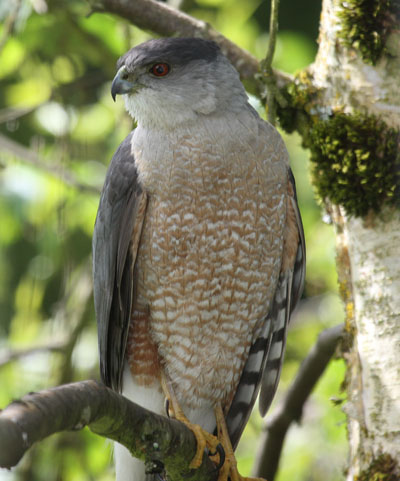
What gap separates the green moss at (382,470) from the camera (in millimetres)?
3088

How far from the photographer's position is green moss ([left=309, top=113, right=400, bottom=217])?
327 cm

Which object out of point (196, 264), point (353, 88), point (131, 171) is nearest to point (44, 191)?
point (131, 171)

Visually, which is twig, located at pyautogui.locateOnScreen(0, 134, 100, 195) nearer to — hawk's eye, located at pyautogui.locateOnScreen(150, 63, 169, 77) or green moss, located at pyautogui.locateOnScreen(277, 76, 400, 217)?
hawk's eye, located at pyautogui.locateOnScreen(150, 63, 169, 77)

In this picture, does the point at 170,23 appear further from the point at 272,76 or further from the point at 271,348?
the point at 271,348

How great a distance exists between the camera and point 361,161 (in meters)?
3.32

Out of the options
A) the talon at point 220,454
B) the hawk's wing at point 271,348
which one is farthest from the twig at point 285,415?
the talon at point 220,454

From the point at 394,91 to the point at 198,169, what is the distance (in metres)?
0.97

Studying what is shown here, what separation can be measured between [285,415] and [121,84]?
78.7 inches

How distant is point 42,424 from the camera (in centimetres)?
176

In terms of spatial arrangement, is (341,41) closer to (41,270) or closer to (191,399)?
(191,399)

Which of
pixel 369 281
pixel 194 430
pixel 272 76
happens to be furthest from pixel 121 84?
pixel 194 430

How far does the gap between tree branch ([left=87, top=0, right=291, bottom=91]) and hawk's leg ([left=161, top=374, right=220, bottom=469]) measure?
5.53 feet

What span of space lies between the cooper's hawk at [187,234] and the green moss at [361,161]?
12.7 inches

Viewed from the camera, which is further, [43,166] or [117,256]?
[43,166]
